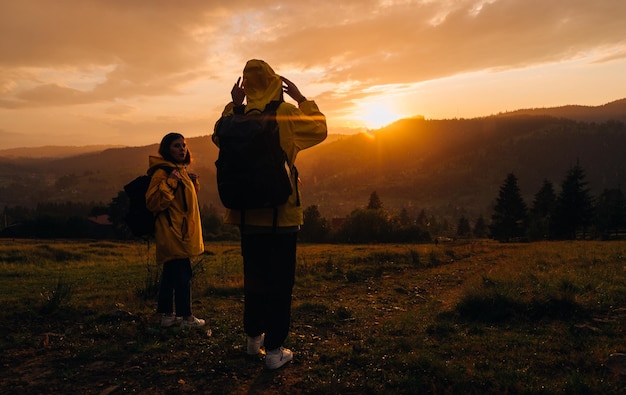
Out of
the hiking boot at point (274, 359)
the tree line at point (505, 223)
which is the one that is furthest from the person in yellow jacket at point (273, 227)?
the tree line at point (505, 223)

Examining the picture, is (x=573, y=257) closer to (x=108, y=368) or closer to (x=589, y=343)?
(x=589, y=343)

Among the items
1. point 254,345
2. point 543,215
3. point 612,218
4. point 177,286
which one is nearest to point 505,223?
point 543,215

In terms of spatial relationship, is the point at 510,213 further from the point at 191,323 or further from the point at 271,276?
the point at 271,276

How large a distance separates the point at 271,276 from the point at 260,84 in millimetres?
2090

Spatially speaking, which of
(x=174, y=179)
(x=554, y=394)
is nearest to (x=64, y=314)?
(x=174, y=179)

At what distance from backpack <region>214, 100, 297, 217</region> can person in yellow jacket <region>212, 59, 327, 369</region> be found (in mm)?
149

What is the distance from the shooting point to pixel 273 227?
14.0 feet

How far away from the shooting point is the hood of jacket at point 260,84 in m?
4.39

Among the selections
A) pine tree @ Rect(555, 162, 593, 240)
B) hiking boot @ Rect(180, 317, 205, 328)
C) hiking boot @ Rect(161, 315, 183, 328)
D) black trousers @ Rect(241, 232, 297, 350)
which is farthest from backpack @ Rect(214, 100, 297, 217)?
pine tree @ Rect(555, 162, 593, 240)

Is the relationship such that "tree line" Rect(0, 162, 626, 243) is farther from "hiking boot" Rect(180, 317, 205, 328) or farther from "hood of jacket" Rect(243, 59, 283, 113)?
"hood of jacket" Rect(243, 59, 283, 113)

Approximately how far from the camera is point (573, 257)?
13586 mm

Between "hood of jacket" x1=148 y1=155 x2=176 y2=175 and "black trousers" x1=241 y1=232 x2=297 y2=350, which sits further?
"hood of jacket" x1=148 y1=155 x2=176 y2=175

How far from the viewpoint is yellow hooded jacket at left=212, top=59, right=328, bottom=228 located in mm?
4277

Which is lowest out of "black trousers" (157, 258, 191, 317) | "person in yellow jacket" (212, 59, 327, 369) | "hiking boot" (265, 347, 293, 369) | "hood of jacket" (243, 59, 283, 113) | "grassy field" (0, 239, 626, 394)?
"grassy field" (0, 239, 626, 394)
